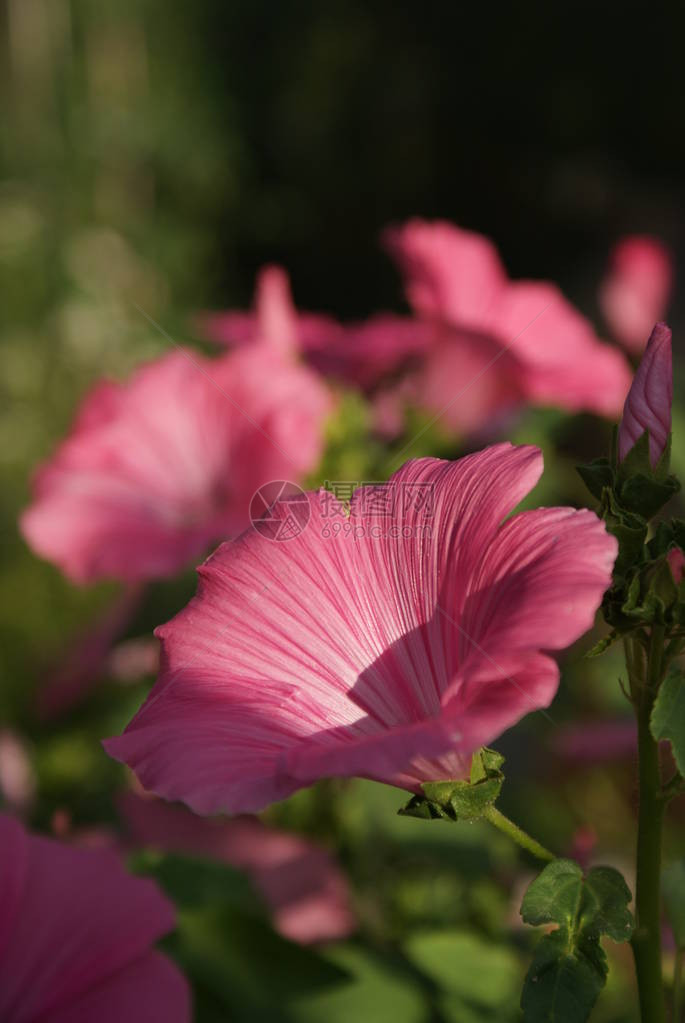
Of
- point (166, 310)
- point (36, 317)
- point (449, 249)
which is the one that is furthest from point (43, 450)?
point (449, 249)

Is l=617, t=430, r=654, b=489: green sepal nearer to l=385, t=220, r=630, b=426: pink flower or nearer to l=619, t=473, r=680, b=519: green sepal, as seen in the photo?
l=619, t=473, r=680, b=519: green sepal

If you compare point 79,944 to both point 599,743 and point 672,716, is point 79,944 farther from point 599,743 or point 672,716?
point 599,743

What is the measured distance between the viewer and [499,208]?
4484mm

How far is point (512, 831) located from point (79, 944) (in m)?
0.26

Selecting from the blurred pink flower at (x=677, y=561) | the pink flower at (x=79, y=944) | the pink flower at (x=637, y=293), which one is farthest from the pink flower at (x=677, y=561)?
the pink flower at (x=637, y=293)

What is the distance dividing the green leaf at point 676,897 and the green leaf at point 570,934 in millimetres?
117

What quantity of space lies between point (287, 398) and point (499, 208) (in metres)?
3.82

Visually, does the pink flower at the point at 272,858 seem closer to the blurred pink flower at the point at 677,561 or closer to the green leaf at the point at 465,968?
the green leaf at the point at 465,968

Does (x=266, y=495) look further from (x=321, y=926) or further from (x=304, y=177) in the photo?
(x=304, y=177)

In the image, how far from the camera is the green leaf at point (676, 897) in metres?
0.54

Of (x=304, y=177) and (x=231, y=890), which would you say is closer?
(x=231, y=890)

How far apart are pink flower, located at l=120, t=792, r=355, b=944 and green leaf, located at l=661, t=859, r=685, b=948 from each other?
323 millimetres

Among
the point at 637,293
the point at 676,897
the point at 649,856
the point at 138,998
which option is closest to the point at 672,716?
the point at 649,856

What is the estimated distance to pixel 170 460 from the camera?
3.16 ft
